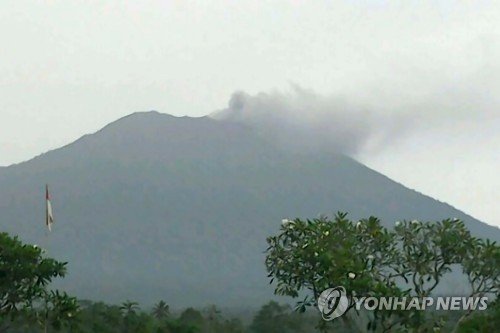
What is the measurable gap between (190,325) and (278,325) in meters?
12.4

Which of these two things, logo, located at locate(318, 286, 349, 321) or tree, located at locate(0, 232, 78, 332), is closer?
logo, located at locate(318, 286, 349, 321)

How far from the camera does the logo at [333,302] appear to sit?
23594 millimetres

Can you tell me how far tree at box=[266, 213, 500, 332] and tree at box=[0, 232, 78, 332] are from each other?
22.3 feet

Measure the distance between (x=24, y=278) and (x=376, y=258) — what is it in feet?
33.5

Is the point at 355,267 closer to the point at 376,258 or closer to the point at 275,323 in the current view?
the point at 376,258

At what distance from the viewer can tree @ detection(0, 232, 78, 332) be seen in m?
27.7

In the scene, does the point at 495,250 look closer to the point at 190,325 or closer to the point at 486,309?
the point at 486,309

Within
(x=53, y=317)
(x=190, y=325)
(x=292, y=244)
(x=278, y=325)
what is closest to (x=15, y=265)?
(x=53, y=317)

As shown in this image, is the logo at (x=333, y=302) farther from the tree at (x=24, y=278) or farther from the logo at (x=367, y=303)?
the tree at (x=24, y=278)

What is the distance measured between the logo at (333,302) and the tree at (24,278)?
826cm

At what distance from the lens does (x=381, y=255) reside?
26391 millimetres

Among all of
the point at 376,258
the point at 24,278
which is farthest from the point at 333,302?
the point at 24,278

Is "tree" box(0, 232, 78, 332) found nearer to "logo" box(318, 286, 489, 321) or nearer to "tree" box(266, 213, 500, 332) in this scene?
"tree" box(266, 213, 500, 332)

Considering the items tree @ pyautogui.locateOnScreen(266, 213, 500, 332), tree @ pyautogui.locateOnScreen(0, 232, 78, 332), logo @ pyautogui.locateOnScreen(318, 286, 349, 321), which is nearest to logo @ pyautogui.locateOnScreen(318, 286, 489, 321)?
logo @ pyautogui.locateOnScreen(318, 286, 349, 321)
